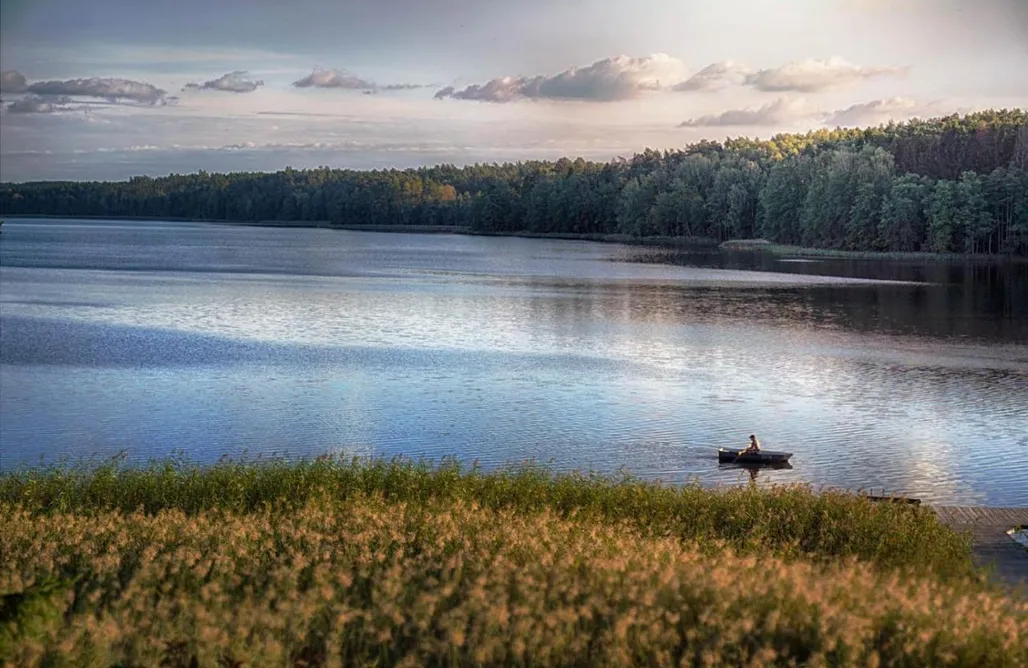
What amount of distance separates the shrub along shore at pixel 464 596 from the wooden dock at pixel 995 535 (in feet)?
2.08

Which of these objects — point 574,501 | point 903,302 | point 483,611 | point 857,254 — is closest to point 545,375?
point 574,501

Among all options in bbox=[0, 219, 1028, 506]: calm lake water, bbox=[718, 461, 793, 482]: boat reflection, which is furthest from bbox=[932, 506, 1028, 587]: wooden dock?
bbox=[718, 461, 793, 482]: boat reflection

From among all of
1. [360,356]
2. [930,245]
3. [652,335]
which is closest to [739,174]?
[930,245]

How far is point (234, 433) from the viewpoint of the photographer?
26859mm

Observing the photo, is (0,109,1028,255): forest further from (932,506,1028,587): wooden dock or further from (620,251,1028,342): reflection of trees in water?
(932,506,1028,587): wooden dock

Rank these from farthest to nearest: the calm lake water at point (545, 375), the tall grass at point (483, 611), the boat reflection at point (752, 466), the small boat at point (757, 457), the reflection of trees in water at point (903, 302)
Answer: the reflection of trees in water at point (903, 302) → the calm lake water at point (545, 375) → the small boat at point (757, 457) → the boat reflection at point (752, 466) → the tall grass at point (483, 611)

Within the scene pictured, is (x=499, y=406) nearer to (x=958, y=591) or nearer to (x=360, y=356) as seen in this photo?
(x=360, y=356)

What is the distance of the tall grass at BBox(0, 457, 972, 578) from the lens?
1448 centimetres

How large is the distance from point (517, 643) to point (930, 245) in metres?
106

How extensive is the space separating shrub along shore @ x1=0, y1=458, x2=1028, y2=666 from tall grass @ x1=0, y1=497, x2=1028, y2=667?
0.02 meters

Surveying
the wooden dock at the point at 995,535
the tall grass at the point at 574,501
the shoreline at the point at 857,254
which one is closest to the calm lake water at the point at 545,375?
the wooden dock at the point at 995,535

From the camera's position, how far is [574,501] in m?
16.8

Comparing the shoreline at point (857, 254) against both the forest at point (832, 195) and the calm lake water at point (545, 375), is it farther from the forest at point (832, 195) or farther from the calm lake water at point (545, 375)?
the calm lake water at point (545, 375)

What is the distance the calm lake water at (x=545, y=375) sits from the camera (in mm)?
25484
